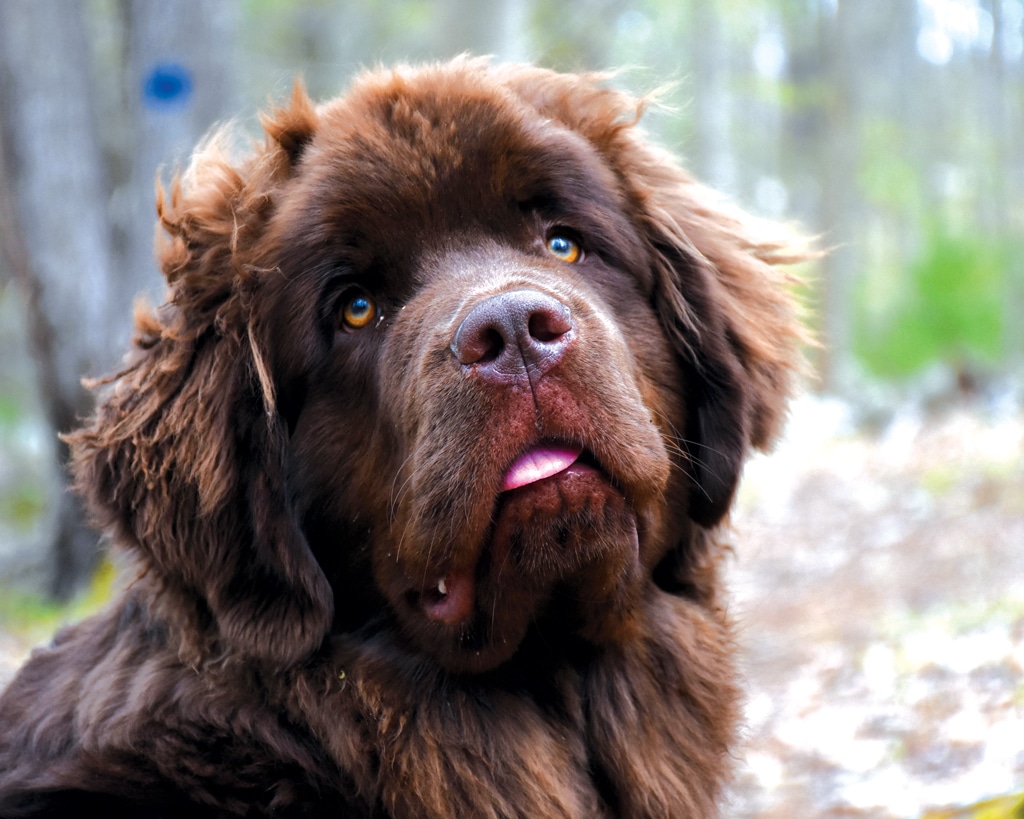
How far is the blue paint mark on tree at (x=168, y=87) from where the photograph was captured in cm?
761

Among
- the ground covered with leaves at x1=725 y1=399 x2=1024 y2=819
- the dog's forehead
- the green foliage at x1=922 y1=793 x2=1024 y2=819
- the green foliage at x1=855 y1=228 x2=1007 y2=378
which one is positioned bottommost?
the green foliage at x1=855 y1=228 x2=1007 y2=378

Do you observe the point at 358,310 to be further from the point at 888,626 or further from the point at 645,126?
the point at 888,626

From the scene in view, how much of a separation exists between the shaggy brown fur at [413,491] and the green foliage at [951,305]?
13.8m

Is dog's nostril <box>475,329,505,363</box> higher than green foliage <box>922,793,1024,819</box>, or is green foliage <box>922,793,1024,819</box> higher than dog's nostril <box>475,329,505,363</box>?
dog's nostril <box>475,329,505,363</box>

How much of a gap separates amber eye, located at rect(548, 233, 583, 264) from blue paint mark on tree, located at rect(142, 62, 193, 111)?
5276 millimetres

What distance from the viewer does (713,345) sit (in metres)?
3.38

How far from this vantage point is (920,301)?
1700 centimetres

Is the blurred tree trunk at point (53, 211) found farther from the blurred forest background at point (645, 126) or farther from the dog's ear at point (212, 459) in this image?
the dog's ear at point (212, 459)

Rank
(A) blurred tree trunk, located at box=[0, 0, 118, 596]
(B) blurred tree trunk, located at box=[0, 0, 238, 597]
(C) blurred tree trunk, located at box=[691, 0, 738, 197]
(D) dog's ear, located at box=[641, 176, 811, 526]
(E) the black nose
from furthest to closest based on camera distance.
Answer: (C) blurred tree trunk, located at box=[691, 0, 738, 197] → (A) blurred tree trunk, located at box=[0, 0, 118, 596] → (B) blurred tree trunk, located at box=[0, 0, 238, 597] → (D) dog's ear, located at box=[641, 176, 811, 526] → (E) the black nose

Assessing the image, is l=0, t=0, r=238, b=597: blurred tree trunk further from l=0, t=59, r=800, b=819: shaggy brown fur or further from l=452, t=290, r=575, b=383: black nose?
l=452, t=290, r=575, b=383: black nose

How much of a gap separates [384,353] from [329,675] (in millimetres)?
891

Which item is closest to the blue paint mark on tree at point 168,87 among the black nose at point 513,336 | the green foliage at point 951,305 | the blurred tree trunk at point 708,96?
the black nose at point 513,336

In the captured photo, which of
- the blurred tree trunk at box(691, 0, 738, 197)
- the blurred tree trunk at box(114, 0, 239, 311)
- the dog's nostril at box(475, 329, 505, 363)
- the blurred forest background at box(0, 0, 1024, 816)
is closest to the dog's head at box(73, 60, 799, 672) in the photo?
the dog's nostril at box(475, 329, 505, 363)

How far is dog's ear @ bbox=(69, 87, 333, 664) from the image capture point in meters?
2.97
